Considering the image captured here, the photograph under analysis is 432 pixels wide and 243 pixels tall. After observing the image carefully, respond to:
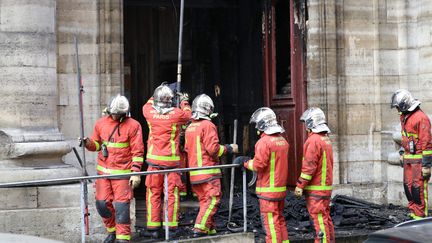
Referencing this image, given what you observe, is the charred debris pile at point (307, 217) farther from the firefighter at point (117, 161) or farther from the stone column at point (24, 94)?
the stone column at point (24, 94)

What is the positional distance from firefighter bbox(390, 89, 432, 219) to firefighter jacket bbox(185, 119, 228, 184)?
8.65 feet

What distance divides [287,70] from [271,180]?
451 centimetres

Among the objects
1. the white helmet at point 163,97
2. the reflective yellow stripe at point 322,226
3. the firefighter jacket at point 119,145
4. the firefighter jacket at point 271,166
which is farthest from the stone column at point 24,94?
the reflective yellow stripe at point 322,226

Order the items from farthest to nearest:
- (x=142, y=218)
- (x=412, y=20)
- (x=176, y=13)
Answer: (x=176, y=13)
(x=412, y=20)
(x=142, y=218)

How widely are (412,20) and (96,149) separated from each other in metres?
5.69

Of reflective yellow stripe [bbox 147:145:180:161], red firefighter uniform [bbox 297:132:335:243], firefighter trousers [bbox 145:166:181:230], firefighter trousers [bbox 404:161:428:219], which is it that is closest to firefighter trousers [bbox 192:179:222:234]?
firefighter trousers [bbox 145:166:181:230]

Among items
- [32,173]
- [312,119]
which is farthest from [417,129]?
[32,173]

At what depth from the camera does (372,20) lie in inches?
538

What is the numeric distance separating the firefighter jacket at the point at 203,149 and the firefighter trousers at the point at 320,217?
1.26 m

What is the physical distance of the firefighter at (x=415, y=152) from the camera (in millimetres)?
11477

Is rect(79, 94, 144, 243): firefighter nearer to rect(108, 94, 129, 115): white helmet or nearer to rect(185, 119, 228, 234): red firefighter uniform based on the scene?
rect(108, 94, 129, 115): white helmet

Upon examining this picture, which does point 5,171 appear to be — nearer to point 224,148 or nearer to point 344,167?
point 224,148

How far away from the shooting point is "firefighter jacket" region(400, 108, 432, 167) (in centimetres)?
1148

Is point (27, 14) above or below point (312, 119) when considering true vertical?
above
